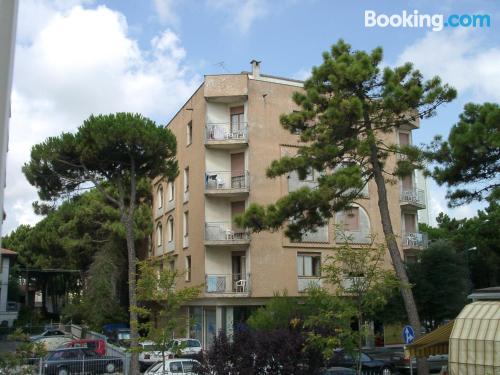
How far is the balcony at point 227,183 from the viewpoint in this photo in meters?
32.8

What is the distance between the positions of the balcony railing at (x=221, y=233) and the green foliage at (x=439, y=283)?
998 cm

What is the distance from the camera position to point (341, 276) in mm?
16297

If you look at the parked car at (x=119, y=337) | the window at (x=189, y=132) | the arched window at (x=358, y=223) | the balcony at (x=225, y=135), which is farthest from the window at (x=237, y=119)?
the parked car at (x=119, y=337)

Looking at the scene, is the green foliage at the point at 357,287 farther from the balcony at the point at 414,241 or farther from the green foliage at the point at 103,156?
the balcony at the point at 414,241

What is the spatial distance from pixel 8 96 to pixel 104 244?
41310 millimetres

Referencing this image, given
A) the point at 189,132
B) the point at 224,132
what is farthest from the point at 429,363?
the point at 189,132

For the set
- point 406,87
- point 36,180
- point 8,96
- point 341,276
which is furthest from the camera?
point 36,180

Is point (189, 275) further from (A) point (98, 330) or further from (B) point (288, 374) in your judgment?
(B) point (288, 374)

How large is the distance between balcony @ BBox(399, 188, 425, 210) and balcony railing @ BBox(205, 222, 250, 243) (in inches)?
442

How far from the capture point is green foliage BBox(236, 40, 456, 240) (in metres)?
19.4

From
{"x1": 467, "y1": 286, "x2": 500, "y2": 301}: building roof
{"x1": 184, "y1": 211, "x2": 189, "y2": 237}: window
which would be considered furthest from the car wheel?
{"x1": 184, "y1": 211, "x2": 189, "y2": 237}: window

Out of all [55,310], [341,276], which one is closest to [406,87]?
[341,276]

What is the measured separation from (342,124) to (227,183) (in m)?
14.8

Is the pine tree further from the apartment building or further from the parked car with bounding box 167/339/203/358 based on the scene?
the apartment building
